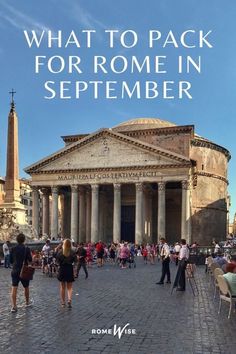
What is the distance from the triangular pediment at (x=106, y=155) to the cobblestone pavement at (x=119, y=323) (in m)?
28.5

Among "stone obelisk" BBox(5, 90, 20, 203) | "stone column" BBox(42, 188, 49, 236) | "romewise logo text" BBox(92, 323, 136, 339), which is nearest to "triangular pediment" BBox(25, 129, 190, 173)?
"stone column" BBox(42, 188, 49, 236)

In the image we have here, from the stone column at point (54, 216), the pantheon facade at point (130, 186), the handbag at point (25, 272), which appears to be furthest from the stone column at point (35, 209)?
the handbag at point (25, 272)

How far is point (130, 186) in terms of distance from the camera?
46.5 meters

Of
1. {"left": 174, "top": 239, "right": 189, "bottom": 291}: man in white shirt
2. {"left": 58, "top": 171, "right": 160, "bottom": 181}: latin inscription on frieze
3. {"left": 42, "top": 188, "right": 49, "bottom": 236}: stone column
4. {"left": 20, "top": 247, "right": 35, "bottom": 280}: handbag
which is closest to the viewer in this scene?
{"left": 20, "top": 247, "right": 35, "bottom": 280}: handbag

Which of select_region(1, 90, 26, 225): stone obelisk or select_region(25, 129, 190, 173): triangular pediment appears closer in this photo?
select_region(1, 90, 26, 225): stone obelisk

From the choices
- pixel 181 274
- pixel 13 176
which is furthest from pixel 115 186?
pixel 181 274

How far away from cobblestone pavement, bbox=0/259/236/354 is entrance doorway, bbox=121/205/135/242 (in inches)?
1339

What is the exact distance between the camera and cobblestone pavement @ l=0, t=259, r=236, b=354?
5652 mm

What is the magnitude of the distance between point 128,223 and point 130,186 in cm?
369

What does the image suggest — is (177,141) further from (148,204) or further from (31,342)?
(31,342)

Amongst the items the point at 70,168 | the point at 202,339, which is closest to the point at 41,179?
the point at 70,168

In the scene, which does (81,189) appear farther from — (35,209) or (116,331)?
(116,331)

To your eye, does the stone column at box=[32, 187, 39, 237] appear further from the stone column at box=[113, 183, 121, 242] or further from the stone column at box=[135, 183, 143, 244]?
the stone column at box=[135, 183, 143, 244]

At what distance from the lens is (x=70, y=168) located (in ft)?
141
